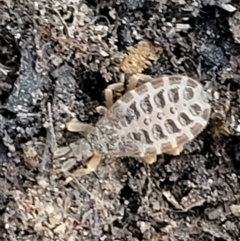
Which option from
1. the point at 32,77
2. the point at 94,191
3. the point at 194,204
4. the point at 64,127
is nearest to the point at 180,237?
the point at 194,204

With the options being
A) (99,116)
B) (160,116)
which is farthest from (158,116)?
(99,116)

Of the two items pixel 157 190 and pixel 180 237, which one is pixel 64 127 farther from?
pixel 180 237

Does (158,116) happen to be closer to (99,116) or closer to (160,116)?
(160,116)
